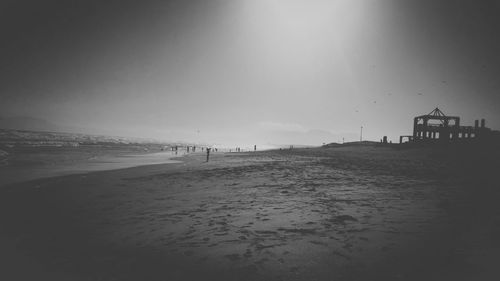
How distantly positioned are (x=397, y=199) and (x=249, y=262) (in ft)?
18.7

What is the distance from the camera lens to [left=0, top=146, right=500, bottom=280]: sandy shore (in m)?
4.09

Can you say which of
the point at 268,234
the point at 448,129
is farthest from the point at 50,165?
the point at 448,129

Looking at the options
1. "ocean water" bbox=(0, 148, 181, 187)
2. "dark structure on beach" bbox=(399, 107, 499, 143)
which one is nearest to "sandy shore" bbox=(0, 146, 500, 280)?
"ocean water" bbox=(0, 148, 181, 187)

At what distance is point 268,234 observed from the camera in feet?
18.3

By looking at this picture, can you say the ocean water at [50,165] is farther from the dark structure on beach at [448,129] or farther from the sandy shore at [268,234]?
the dark structure on beach at [448,129]

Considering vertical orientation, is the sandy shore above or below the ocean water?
above

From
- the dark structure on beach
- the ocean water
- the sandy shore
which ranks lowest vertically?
the ocean water

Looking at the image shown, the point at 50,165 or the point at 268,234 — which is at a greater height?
the point at 268,234

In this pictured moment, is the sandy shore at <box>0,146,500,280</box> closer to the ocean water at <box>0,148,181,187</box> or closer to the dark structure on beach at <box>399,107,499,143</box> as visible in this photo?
the ocean water at <box>0,148,181,187</box>

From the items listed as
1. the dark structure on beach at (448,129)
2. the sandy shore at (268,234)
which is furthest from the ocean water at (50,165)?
the dark structure on beach at (448,129)

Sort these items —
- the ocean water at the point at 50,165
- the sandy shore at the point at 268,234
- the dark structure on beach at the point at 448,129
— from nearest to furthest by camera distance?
the sandy shore at the point at 268,234 < the ocean water at the point at 50,165 < the dark structure on beach at the point at 448,129

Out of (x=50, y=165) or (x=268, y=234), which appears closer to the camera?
(x=268, y=234)

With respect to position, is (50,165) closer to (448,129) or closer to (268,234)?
(268,234)

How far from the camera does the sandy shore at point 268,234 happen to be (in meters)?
4.09
